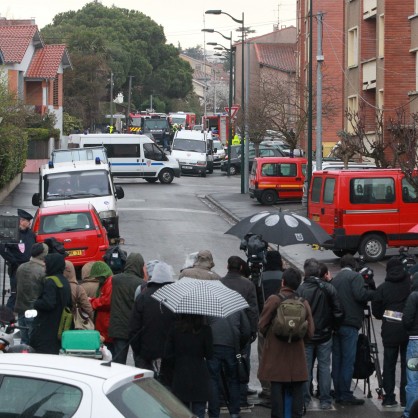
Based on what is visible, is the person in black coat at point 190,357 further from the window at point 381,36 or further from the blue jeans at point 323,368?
the window at point 381,36

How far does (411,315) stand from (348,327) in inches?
46.8

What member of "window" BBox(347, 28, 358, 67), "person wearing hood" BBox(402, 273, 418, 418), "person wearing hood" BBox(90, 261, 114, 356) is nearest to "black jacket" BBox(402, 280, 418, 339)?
"person wearing hood" BBox(402, 273, 418, 418)

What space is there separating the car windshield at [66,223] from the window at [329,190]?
5588 mm

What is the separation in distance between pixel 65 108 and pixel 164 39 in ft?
132

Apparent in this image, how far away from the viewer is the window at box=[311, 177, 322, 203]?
80.7 ft

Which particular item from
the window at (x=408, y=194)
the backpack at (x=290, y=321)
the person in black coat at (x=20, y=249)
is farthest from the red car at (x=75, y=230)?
the backpack at (x=290, y=321)

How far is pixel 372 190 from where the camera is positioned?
24.1 m

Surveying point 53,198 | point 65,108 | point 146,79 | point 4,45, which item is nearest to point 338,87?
point 4,45

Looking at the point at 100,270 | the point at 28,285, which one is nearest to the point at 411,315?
the point at 100,270

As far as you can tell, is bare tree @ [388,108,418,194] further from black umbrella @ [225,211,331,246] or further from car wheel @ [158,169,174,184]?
car wheel @ [158,169,174,184]

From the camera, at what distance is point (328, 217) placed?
79.6 ft

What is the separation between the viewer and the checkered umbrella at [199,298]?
9.07 metres

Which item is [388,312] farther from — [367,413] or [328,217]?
[328,217]

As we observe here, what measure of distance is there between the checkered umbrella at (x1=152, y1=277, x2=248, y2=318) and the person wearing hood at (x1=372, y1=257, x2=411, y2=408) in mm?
2456
